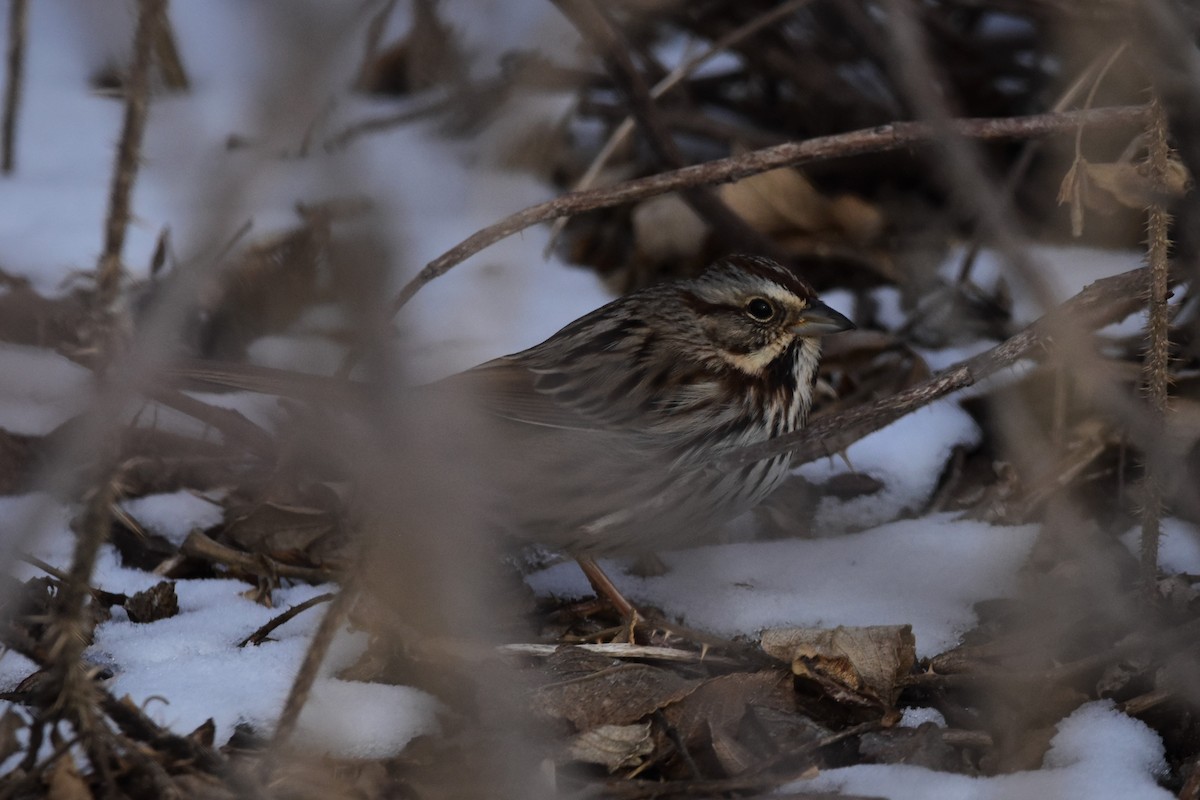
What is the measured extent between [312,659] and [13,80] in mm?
3302

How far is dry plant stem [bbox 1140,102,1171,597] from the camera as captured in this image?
2.57 metres

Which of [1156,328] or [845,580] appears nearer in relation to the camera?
[1156,328]

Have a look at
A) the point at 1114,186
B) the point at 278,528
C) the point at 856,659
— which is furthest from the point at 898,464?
the point at 278,528

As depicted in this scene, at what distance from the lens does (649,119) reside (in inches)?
162

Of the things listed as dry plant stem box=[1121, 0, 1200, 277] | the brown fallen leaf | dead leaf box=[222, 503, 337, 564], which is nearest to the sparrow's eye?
the brown fallen leaf

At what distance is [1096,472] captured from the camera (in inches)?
142

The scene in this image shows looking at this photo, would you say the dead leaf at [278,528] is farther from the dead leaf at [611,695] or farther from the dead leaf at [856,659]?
the dead leaf at [856,659]

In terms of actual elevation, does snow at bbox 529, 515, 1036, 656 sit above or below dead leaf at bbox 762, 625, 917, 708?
below

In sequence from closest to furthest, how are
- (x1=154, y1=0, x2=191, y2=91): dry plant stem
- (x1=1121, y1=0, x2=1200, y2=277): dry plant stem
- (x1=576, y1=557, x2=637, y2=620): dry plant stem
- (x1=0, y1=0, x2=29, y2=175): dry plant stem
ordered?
(x1=1121, y1=0, x2=1200, y2=277): dry plant stem → (x1=576, y1=557, x2=637, y2=620): dry plant stem → (x1=0, y1=0, x2=29, y2=175): dry plant stem → (x1=154, y1=0, x2=191, y2=91): dry plant stem

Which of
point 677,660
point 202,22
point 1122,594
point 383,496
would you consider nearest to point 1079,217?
point 1122,594

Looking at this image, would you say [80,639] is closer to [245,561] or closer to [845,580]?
[245,561]

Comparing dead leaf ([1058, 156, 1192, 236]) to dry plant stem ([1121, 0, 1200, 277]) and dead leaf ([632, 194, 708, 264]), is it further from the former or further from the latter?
dead leaf ([632, 194, 708, 264])

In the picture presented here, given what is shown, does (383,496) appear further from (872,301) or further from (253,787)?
(872,301)

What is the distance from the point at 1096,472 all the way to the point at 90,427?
2.88 meters
